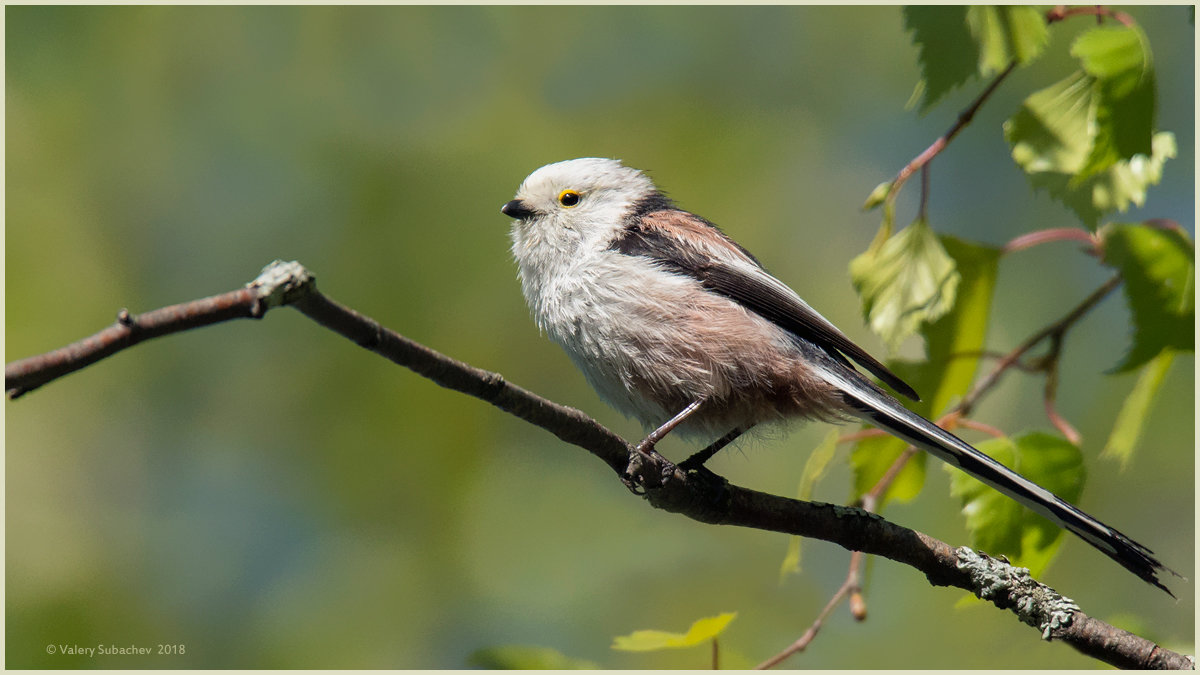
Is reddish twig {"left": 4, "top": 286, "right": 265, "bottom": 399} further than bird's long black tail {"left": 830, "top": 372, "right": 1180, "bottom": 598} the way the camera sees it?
No

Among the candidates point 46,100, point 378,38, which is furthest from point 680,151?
point 46,100

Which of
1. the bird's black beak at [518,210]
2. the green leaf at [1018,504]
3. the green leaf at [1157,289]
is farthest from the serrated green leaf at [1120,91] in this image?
the bird's black beak at [518,210]

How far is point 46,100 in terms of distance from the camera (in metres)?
5.48

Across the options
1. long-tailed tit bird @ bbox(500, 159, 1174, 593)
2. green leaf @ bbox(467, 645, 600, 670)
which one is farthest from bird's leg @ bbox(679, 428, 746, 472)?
green leaf @ bbox(467, 645, 600, 670)

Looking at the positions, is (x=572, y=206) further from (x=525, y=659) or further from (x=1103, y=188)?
(x=1103, y=188)

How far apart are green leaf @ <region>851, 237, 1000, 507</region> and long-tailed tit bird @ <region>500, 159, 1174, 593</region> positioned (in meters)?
0.14

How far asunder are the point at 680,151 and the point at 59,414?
13.8 ft

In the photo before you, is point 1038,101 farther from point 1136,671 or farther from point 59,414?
point 59,414

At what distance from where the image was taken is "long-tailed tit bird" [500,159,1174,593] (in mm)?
3072

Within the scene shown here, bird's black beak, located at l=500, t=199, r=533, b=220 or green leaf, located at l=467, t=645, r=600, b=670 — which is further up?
bird's black beak, located at l=500, t=199, r=533, b=220

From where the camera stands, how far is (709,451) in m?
3.09

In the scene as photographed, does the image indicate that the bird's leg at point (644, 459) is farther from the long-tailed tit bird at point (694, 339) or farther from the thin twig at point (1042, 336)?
the thin twig at point (1042, 336)

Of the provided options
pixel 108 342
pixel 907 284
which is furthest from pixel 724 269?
pixel 108 342

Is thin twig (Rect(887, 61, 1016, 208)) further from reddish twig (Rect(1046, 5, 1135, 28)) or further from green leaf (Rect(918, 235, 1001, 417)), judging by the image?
green leaf (Rect(918, 235, 1001, 417))
